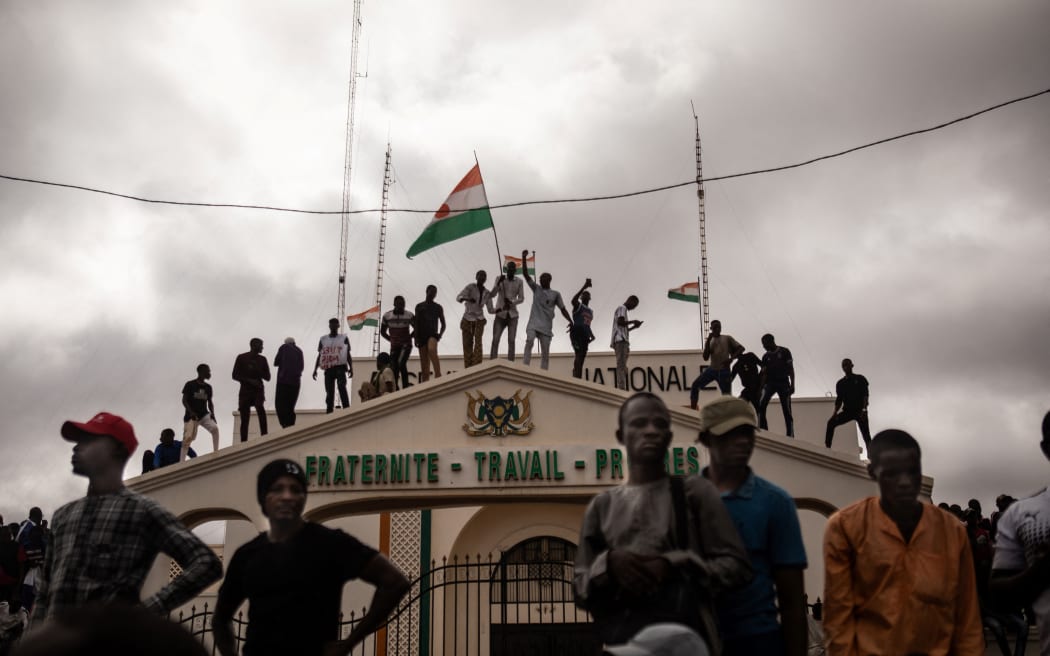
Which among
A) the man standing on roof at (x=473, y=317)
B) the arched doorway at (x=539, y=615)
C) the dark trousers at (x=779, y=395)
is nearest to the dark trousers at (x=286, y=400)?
the man standing on roof at (x=473, y=317)

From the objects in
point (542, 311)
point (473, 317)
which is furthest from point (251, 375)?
point (542, 311)

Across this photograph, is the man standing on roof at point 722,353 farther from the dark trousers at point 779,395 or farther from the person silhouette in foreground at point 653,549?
the person silhouette in foreground at point 653,549

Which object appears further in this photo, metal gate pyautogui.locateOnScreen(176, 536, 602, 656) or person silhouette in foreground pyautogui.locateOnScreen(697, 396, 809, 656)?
metal gate pyautogui.locateOnScreen(176, 536, 602, 656)

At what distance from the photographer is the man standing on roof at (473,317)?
54.2 ft

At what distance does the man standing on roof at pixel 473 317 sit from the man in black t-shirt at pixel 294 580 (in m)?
12.3

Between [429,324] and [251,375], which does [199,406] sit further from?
[429,324]

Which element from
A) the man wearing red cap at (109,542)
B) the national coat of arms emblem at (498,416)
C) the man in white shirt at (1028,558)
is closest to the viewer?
the man wearing red cap at (109,542)

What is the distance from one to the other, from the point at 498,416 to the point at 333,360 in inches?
121

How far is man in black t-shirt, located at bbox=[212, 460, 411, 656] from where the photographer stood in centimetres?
389

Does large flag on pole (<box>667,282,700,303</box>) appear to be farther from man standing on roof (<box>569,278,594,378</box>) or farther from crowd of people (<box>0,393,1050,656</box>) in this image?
crowd of people (<box>0,393,1050,656</box>)

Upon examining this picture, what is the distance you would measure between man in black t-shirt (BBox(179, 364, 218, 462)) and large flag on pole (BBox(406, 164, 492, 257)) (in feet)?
12.8

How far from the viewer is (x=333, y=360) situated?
1605 centimetres

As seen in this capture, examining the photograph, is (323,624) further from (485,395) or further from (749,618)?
(485,395)

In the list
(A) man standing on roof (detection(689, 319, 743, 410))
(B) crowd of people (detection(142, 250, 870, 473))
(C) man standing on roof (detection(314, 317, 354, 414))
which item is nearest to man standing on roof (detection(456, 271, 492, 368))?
(B) crowd of people (detection(142, 250, 870, 473))
